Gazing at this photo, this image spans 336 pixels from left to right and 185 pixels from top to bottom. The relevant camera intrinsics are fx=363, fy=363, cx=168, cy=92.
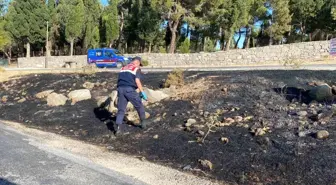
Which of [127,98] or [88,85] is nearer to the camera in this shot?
[127,98]

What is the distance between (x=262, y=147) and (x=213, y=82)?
4.31m

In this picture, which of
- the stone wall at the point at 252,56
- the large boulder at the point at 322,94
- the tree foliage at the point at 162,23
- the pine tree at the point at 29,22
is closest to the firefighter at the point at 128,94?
the large boulder at the point at 322,94

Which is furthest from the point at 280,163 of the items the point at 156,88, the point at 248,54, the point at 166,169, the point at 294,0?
the point at 294,0

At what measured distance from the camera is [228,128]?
680 centimetres

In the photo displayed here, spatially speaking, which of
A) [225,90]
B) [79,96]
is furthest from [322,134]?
[79,96]

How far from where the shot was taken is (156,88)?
433 inches

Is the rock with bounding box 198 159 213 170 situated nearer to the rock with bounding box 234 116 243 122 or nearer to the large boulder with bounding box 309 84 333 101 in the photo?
the rock with bounding box 234 116 243 122

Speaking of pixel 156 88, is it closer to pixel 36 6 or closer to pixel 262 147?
pixel 262 147

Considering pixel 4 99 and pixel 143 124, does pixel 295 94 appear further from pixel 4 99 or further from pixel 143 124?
pixel 4 99

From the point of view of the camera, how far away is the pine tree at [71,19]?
49188mm

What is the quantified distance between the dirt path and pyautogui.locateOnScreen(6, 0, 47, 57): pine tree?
46.4 meters

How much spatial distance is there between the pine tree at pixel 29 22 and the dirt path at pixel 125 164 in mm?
46387

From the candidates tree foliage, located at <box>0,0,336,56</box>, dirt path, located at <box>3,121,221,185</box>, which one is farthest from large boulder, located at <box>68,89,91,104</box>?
tree foliage, located at <box>0,0,336,56</box>

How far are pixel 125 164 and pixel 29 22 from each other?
4979 cm
